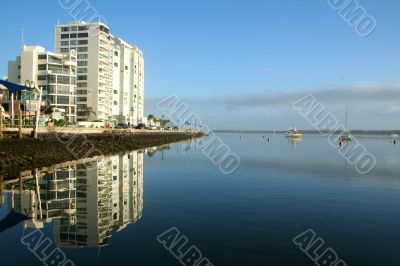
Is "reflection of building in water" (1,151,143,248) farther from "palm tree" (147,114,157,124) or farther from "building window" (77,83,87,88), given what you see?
"palm tree" (147,114,157,124)

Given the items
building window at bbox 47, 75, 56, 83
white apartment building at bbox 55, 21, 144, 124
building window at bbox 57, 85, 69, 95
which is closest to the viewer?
building window at bbox 47, 75, 56, 83

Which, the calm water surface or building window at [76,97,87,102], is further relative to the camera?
building window at [76,97,87,102]

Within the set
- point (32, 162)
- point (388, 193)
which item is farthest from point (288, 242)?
point (32, 162)

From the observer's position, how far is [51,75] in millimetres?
100375

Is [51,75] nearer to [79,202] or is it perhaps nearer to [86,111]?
[86,111]

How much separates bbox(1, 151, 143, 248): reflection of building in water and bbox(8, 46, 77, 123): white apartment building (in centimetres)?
7596

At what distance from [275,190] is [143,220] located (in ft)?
36.7

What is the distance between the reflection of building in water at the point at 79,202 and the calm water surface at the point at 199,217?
4 centimetres

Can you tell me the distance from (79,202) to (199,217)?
654 cm

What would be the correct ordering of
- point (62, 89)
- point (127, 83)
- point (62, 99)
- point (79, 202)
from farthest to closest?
point (127, 83) → point (62, 89) → point (62, 99) → point (79, 202)

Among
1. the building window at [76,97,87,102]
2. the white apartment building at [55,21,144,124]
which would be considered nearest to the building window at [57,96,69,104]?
the white apartment building at [55,21,144,124]

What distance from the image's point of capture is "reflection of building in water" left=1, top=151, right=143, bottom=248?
13.6m

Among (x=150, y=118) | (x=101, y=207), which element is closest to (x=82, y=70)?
(x=150, y=118)

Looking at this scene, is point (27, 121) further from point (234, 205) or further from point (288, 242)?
point (288, 242)
